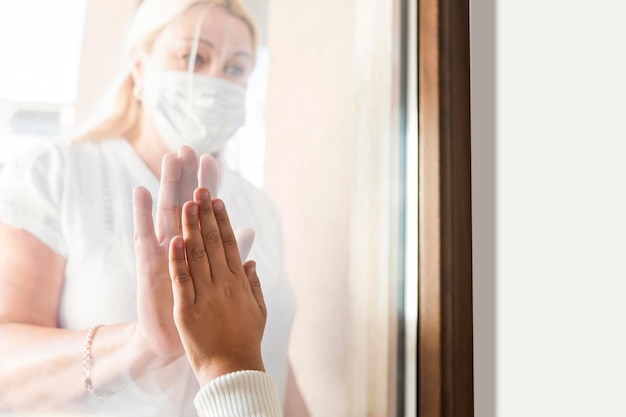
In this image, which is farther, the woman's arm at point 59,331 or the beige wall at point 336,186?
the beige wall at point 336,186

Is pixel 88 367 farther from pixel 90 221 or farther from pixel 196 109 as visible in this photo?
pixel 196 109

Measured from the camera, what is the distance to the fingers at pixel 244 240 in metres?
0.81

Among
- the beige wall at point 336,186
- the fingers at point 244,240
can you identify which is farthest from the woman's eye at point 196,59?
the fingers at point 244,240

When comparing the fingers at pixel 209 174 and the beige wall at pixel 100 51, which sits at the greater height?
the beige wall at pixel 100 51

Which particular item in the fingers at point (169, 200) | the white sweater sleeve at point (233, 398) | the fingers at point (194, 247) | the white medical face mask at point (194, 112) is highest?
the white medical face mask at point (194, 112)

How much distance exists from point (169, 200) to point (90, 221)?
0.10 m

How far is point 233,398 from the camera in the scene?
708 mm

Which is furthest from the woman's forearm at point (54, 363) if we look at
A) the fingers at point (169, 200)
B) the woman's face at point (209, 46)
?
the woman's face at point (209, 46)

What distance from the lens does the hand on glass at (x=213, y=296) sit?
732mm

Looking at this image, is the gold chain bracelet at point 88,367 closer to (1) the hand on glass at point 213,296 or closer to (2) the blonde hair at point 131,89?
(1) the hand on glass at point 213,296
